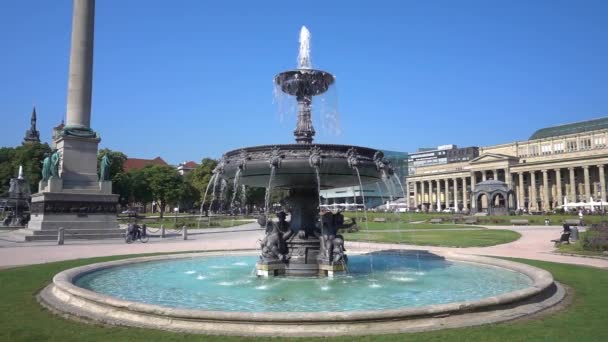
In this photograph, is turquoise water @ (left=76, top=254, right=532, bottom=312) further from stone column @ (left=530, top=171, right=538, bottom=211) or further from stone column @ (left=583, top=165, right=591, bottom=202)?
stone column @ (left=530, top=171, right=538, bottom=211)

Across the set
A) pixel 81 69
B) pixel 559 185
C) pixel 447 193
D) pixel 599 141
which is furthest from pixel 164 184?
pixel 599 141

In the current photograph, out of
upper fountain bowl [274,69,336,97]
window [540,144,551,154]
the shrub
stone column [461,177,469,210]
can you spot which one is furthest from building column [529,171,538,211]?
upper fountain bowl [274,69,336,97]

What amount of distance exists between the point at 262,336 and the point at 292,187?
7732 mm

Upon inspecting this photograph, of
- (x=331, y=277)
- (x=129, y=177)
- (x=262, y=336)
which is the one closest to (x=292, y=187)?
(x=331, y=277)

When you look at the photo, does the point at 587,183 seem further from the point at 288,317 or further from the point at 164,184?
the point at 288,317

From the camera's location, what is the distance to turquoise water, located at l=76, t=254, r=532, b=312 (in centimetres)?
947

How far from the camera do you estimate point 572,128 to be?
122438 mm

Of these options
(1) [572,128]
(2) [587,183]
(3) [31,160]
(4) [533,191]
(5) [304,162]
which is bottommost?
(5) [304,162]

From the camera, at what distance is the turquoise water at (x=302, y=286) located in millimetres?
9469

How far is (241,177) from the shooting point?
13.0 meters

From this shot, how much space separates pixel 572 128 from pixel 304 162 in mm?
132211

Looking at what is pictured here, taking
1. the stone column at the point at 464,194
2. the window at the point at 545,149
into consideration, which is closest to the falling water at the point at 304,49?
the window at the point at 545,149

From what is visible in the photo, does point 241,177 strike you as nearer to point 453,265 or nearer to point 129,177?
point 453,265

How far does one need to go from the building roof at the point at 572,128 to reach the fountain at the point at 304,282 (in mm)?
120621
